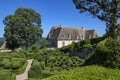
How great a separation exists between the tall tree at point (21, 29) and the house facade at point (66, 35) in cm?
754

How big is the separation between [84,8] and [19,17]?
39.4 meters

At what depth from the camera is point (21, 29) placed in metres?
54.4

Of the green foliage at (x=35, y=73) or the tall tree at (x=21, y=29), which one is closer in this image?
the green foliage at (x=35, y=73)

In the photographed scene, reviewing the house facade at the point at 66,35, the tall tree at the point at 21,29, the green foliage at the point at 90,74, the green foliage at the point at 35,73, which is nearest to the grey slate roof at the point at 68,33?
the house facade at the point at 66,35

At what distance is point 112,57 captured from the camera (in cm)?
1522

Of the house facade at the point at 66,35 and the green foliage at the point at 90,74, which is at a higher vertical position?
the house facade at the point at 66,35

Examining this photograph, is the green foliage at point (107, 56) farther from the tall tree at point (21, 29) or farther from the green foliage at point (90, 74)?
the tall tree at point (21, 29)

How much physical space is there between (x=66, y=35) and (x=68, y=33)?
2.66 feet

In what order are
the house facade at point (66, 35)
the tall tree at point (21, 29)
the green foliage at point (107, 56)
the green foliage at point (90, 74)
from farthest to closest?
1. the house facade at point (66, 35)
2. the tall tree at point (21, 29)
3. the green foliage at point (107, 56)
4. the green foliage at point (90, 74)

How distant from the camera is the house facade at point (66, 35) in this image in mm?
62938

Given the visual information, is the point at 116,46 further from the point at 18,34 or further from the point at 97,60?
the point at 18,34

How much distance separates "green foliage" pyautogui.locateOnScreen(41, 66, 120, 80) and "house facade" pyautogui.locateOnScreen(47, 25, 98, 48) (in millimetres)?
49191

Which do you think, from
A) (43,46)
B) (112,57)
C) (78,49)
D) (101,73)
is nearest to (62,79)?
(101,73)

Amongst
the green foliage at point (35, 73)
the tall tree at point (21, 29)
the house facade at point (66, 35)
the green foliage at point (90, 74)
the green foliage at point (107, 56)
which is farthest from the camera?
the house facade at point (66, 35)
